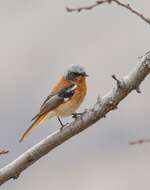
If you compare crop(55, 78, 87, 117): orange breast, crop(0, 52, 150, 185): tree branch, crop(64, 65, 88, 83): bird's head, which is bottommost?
crop(55, 78, 87, 117): orange breast

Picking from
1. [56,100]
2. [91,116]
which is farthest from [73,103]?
[91,116]

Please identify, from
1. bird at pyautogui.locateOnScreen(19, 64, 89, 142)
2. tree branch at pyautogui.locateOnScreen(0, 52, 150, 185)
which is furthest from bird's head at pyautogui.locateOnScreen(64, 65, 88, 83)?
tree branch at pyautogui.locateOnScreen(0, 52, 150, 185)

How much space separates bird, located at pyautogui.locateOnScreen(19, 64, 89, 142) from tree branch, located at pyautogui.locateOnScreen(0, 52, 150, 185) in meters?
1.56

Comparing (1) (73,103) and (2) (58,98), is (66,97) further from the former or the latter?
(1) (73,103)

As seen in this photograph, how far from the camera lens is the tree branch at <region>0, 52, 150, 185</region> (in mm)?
3979

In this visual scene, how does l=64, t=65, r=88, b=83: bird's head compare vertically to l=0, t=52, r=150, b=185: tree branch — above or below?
below

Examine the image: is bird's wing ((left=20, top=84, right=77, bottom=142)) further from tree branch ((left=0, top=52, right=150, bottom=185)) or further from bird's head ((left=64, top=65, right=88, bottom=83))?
tree branch ((left=0, top=52, right=150, bottom=185))

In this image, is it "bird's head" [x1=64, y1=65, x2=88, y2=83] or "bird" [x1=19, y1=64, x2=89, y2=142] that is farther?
"bird" [x1=19, y1=64, x2=89, y2=142]

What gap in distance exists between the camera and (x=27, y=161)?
4141mm

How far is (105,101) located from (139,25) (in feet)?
80.2

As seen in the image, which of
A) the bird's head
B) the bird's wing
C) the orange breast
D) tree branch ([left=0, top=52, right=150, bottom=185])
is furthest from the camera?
the orange breast

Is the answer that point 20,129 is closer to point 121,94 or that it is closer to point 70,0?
point 70,0

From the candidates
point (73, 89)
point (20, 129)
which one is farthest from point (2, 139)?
point (73, 89)

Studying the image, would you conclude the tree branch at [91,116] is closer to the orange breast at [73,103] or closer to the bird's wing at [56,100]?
the bird's wing at [56,100]
